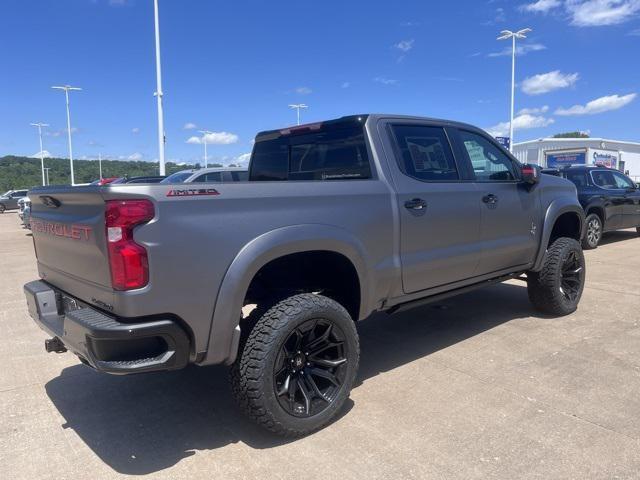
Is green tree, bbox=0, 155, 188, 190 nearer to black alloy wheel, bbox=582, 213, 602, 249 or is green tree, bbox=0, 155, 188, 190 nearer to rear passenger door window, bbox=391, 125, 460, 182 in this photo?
black alloy wheel, bbox=582, 213, 602, 249

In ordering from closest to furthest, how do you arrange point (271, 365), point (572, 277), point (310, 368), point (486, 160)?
point (271, 365)
point (310, 368)
point (486, 160)
point (572, 277)

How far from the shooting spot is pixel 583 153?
28938 millimetres

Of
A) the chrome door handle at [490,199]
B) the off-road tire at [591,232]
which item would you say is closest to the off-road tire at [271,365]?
the chrome door handle at [490,199]

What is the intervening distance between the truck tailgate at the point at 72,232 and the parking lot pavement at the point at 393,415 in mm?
1012

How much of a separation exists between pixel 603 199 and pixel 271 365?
10249mm

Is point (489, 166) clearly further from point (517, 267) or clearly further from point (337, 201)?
point (337, 201)

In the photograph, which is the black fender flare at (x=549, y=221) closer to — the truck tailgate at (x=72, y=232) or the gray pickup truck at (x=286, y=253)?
the gray pickup truck at (x=286, y=253)

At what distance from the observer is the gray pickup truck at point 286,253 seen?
2494 mm

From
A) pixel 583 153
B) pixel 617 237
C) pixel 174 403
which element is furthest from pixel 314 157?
pixel 583 153

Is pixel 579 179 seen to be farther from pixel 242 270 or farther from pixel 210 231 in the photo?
pixel 210 231

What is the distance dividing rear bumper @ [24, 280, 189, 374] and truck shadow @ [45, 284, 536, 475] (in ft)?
2.24

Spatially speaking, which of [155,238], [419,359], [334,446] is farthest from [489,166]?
[155,238]

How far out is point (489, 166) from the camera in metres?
4.60

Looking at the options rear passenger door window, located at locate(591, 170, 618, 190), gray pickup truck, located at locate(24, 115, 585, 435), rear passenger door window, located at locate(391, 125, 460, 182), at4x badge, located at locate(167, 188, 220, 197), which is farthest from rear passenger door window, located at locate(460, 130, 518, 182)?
rear passenger door window, located at locate(591, 170, 618, 190)
